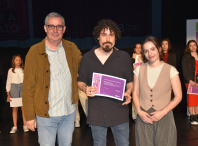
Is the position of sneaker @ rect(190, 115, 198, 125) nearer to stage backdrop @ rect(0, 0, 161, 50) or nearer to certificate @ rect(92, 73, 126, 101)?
stage backdrop @ rect(0, 0, 161, 50)

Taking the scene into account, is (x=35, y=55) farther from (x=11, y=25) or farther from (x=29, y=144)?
(x=11, y=25)

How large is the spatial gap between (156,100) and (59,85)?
37.9 inches

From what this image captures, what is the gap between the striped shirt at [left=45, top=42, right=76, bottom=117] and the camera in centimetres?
→ 212

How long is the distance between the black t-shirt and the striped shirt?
0.16m

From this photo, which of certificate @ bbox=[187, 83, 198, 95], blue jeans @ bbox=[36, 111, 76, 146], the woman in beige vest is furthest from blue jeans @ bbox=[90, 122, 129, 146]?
certificate @ bbox=[187, 83, 198, 95]

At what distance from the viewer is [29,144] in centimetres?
391

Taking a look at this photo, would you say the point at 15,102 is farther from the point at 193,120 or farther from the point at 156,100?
the point at 193,120

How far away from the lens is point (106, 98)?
210 cm

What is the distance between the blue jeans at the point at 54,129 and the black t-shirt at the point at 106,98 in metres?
0.26

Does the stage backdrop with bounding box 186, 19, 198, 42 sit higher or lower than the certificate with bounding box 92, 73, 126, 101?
higher

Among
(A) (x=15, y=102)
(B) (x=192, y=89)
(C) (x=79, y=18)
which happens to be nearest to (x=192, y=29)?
(B) (x=192, y=89)

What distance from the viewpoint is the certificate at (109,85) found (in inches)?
79.7

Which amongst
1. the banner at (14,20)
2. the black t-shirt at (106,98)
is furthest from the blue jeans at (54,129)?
the banner at (14,20)

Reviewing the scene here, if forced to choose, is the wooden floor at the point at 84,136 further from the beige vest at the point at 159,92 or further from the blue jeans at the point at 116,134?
the beige vest at the point at 159,92
